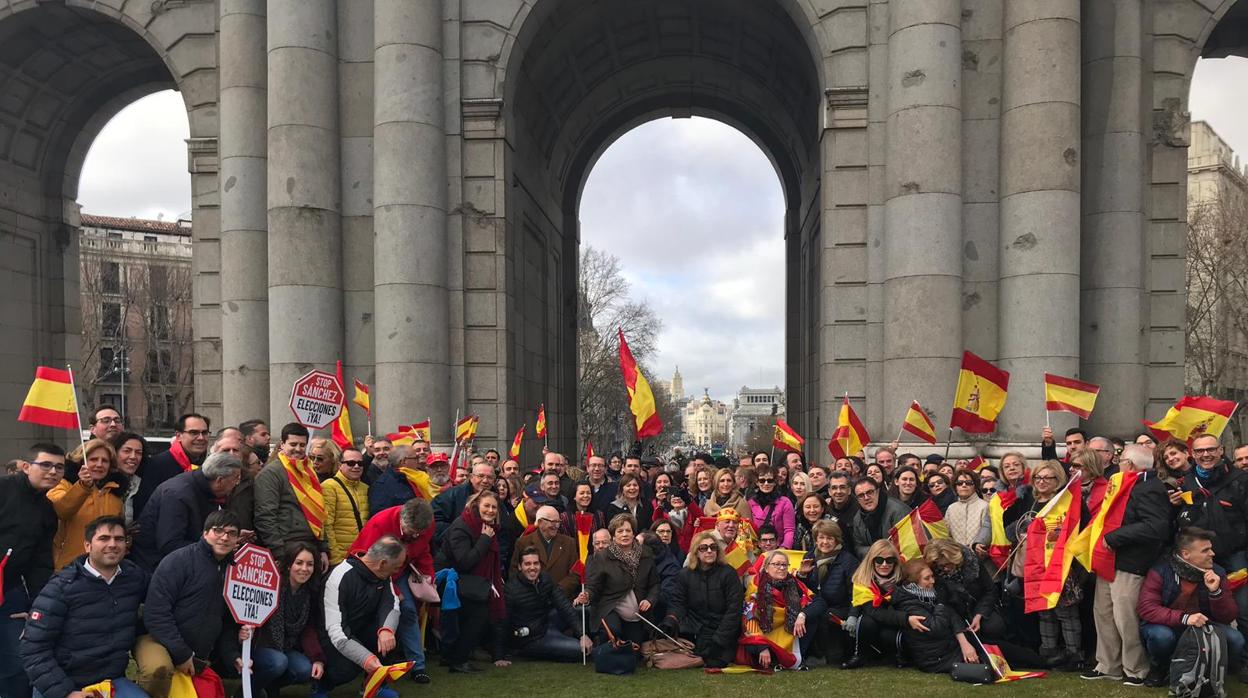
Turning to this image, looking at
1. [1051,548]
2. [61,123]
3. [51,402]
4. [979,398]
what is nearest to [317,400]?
[51,402]

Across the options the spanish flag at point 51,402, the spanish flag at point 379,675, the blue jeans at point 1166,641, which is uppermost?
the spanish flag at point 51,402

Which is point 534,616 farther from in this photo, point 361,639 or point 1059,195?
point 1059,195

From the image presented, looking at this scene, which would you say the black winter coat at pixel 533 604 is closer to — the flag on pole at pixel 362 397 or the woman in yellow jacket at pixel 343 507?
the woman in yellow jacket at pixel 343 507

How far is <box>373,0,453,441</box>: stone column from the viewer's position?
52.5ft

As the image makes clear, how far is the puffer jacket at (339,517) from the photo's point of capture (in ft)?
27.7

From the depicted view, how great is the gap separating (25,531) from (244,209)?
11710 millimetres

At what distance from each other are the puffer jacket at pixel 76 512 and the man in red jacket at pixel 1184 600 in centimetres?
923

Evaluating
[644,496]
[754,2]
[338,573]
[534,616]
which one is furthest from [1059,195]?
[338,573]

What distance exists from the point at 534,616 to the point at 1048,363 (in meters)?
10.6

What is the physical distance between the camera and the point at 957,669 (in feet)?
26.5

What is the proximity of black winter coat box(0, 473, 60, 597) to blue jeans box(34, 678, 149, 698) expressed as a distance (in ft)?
3.66

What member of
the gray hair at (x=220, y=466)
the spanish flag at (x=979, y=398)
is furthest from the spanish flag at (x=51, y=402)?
the spanish flag at (x=979, y=398)

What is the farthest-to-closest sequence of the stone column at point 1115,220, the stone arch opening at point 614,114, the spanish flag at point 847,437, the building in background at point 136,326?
the building in background at point 136,326, the stone arch opening at point 614,114, the stone column at point 1115,220, the spanish flag at point 847,437

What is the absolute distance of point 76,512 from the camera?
7098 millimetres
